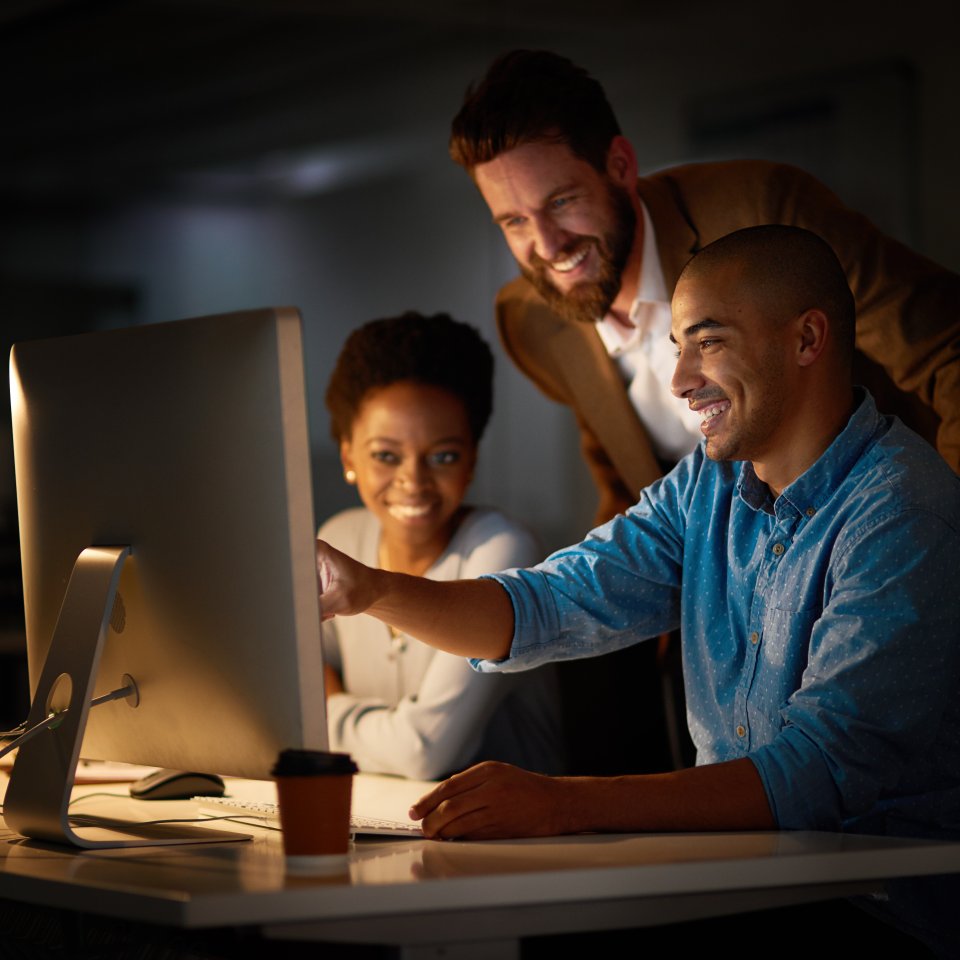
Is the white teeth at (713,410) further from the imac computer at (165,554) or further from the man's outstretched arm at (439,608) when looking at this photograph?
the imac computer at (165,554)

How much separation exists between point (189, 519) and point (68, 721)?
0.81 feet

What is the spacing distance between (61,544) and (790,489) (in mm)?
807

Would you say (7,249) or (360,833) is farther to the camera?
(7,249)

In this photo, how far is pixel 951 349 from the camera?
1977 mm

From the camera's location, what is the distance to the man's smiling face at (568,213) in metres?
2.23

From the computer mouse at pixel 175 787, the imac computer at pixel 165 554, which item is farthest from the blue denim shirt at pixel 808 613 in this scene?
the imac computer at pixel 165 554

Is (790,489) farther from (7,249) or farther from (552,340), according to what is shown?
(7,249)

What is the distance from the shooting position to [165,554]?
1.29 metres

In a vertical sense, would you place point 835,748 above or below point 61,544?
below

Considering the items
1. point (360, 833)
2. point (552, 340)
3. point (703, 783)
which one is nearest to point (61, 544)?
point (360, 833)


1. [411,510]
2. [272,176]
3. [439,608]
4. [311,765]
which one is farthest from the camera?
[272,176]

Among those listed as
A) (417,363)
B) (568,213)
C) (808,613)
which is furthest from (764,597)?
(417,363)

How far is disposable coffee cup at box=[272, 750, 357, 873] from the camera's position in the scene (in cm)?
114

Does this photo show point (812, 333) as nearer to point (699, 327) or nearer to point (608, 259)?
point (699, 327)
